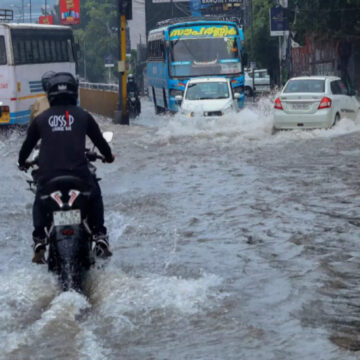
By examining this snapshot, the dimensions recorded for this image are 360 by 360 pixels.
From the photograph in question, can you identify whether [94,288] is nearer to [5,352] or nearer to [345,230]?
[5,352]

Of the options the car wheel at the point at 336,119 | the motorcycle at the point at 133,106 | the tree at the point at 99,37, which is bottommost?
the tree at the point at 99,37

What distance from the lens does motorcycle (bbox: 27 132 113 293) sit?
23.0 feet

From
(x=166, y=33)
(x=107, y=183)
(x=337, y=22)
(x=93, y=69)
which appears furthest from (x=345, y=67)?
(x=93, y=69)

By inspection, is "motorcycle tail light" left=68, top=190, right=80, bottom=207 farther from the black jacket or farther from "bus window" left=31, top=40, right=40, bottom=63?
"bus window" left=31, top=40, right=40, bottom=63

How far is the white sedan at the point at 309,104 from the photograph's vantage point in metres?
22.7

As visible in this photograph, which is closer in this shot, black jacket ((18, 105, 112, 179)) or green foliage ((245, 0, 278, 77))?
black jacket ((18, 105, 112, 179))

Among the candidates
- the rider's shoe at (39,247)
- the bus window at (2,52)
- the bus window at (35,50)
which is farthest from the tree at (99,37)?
the rider's shoe at (39,247)

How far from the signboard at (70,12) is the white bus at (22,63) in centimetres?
7102

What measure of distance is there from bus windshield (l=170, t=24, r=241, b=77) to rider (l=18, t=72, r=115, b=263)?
998 inches

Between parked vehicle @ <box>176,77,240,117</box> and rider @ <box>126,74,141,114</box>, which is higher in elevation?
parked vehicle @ <box>176,77,240,117</box>

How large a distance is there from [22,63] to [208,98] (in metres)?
5.41

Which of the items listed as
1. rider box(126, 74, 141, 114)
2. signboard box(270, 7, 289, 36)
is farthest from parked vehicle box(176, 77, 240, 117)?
signboard box(270, 7, 289, 36)

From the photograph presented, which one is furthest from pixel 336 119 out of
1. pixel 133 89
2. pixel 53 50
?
pixel 133 89

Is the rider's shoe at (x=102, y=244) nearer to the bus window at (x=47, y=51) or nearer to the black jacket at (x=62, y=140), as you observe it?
the black jacket at (x=62, y=140)
